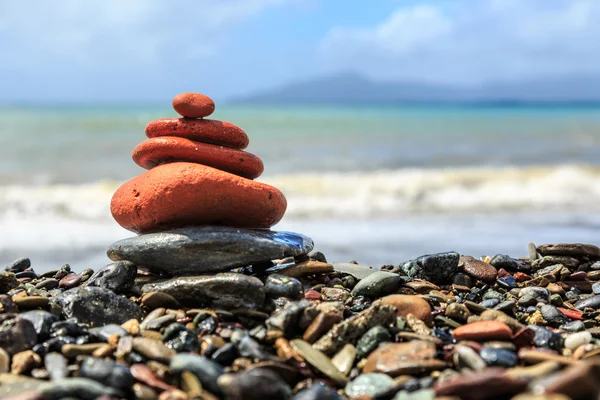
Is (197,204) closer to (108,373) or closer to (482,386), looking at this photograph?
(108,373)

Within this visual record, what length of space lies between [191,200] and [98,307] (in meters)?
1.27

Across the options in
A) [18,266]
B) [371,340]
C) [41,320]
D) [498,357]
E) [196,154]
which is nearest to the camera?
[498,357]

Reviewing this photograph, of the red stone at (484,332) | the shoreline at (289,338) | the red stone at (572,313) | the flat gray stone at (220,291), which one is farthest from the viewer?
the red stone at (572,313)

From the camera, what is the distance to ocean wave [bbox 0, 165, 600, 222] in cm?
1352

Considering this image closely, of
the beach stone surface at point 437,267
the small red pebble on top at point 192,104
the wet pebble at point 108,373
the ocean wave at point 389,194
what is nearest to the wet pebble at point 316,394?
the wet pebble at point 108,373

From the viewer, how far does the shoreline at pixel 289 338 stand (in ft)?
13.4

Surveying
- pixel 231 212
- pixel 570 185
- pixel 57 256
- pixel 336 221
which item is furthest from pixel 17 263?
pixel 570 185

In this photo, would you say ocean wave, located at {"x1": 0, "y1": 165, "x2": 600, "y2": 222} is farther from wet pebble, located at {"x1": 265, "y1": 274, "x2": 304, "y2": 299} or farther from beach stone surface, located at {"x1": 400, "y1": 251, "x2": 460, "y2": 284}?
wet pebble, located at {"x1": 265, "y1": 274, "x2": 304, "y2": 299}

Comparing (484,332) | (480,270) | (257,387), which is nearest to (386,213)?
(480,270)

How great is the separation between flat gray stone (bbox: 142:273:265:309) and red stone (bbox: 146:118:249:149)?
1.54 metres

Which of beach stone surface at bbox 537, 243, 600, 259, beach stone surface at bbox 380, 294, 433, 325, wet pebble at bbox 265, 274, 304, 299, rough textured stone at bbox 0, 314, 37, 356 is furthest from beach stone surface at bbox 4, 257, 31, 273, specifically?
beach stone surface at bbox 537, 243, 600, 259

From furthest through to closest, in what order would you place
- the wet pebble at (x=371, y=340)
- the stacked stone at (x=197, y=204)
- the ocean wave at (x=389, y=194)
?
1. the ocean wave at (x=389, y=194)
2. the stacked stone at (x=197, y=204)
3. the wet pebble at (x=371, y=340)

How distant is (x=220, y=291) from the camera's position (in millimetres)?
5492

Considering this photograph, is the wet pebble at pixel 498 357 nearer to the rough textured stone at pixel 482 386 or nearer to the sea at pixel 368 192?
the rough textured stone at pixel 482 386
